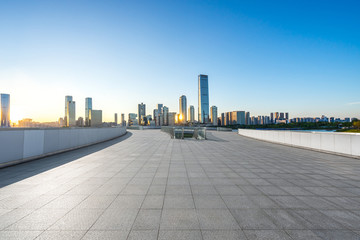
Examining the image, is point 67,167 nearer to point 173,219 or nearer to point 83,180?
point 83,180

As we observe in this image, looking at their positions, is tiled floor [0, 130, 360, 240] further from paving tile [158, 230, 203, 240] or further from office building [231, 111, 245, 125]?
office building [231, 111, 245, 125]

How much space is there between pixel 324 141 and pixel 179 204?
41.7ft

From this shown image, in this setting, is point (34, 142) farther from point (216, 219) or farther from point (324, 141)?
point (324, 141)

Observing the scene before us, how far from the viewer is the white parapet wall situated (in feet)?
32.7

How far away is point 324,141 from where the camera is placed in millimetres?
11836

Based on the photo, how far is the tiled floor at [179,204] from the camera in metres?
3.19

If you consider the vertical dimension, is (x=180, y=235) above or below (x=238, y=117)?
below

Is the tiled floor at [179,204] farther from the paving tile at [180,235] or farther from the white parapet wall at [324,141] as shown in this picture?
the white parapet wall at [324,141]

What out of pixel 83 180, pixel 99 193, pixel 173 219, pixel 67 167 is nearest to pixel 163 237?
pixel 173 219

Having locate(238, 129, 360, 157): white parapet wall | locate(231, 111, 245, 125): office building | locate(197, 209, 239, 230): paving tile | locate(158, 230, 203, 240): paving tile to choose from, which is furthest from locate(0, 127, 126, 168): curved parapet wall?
locate(231, 111, 245, 125): office building

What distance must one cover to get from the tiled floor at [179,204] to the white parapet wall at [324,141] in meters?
3.95

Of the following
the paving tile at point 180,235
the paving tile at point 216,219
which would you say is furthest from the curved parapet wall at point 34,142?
the paving tile at point 216,219

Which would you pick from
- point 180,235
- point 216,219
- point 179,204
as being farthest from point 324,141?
point 180,235

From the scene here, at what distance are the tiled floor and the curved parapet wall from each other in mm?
1420
